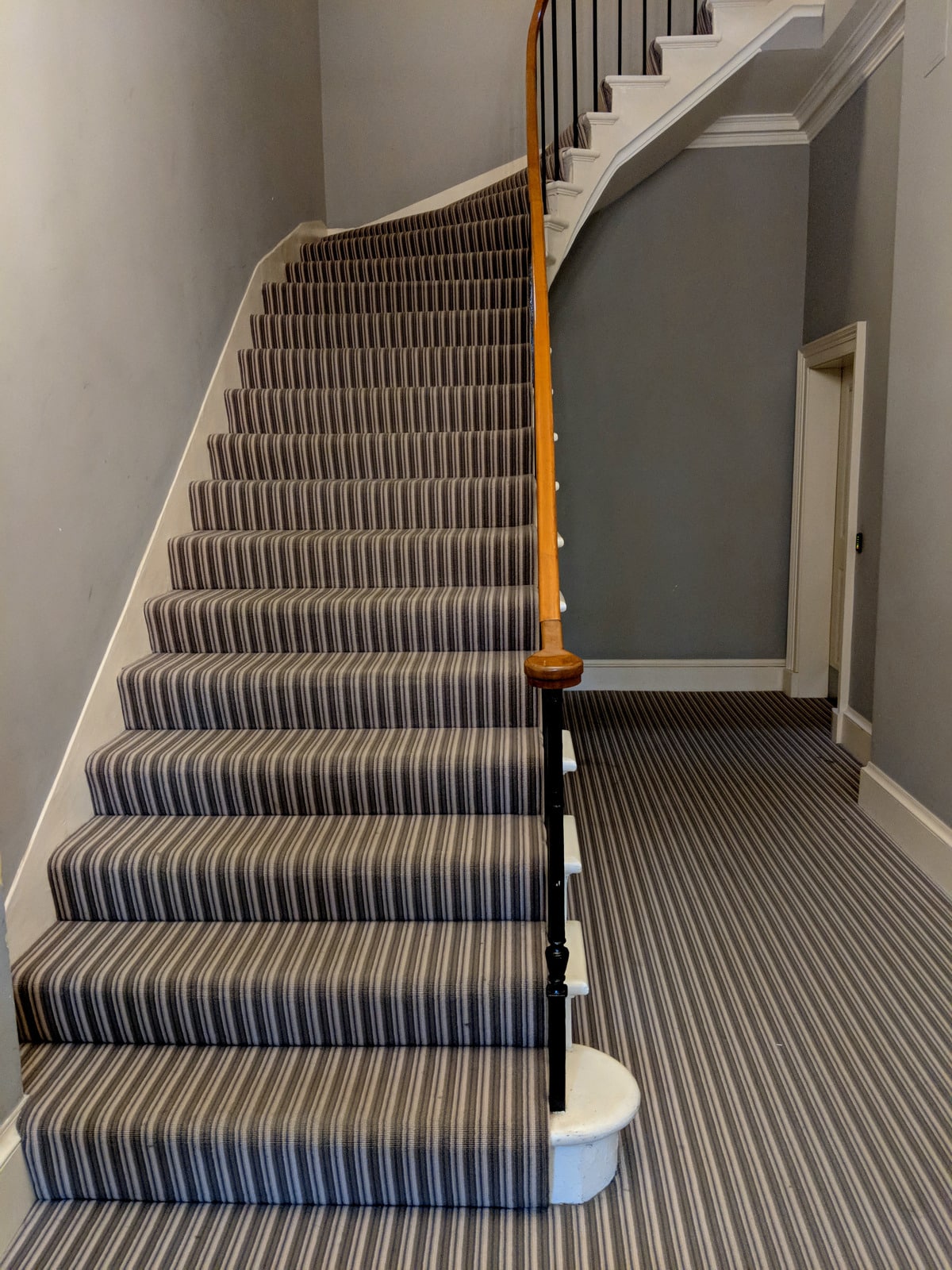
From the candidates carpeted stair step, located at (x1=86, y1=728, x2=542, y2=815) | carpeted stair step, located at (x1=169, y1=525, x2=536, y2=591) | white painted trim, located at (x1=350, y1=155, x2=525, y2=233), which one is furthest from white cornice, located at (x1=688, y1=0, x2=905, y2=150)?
carpeted stair step, located at (x1=86, y1=728, x2=542, y2=815)

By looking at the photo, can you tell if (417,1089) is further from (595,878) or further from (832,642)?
(832,642)

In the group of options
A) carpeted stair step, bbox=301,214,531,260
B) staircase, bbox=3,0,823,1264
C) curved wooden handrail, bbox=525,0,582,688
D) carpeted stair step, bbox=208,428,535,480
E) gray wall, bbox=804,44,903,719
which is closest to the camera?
curved wooden handrail, bbox=525,0,582,688

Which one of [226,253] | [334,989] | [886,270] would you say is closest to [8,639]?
[334,989]

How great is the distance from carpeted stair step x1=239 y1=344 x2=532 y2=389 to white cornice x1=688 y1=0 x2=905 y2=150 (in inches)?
79.2

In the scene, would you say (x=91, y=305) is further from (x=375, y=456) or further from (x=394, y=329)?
(x=394, y=329)

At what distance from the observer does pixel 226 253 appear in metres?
4.25

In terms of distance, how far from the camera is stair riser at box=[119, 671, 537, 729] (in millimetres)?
2924

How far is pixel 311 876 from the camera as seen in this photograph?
2.43 m

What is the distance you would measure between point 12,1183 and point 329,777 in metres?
1.19

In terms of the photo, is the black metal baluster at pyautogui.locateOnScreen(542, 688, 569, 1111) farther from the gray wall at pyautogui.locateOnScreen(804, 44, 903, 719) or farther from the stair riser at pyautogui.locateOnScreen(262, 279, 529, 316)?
the stair riser at pyautogui.locateOnScreen(262, 279, 529, 316)

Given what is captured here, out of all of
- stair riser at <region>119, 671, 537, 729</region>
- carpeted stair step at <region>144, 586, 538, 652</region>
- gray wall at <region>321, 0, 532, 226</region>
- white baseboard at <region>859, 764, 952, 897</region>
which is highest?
gray wall at <region>321, 0, 532, 226</region>

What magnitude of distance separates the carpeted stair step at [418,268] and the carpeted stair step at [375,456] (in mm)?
1364

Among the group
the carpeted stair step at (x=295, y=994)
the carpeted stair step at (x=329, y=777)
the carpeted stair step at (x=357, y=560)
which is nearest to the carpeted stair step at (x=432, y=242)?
the carpeted stair step at (x=357, y=560)

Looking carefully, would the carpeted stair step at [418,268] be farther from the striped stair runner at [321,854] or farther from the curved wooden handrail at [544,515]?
the striped stair runner at [321,854]
